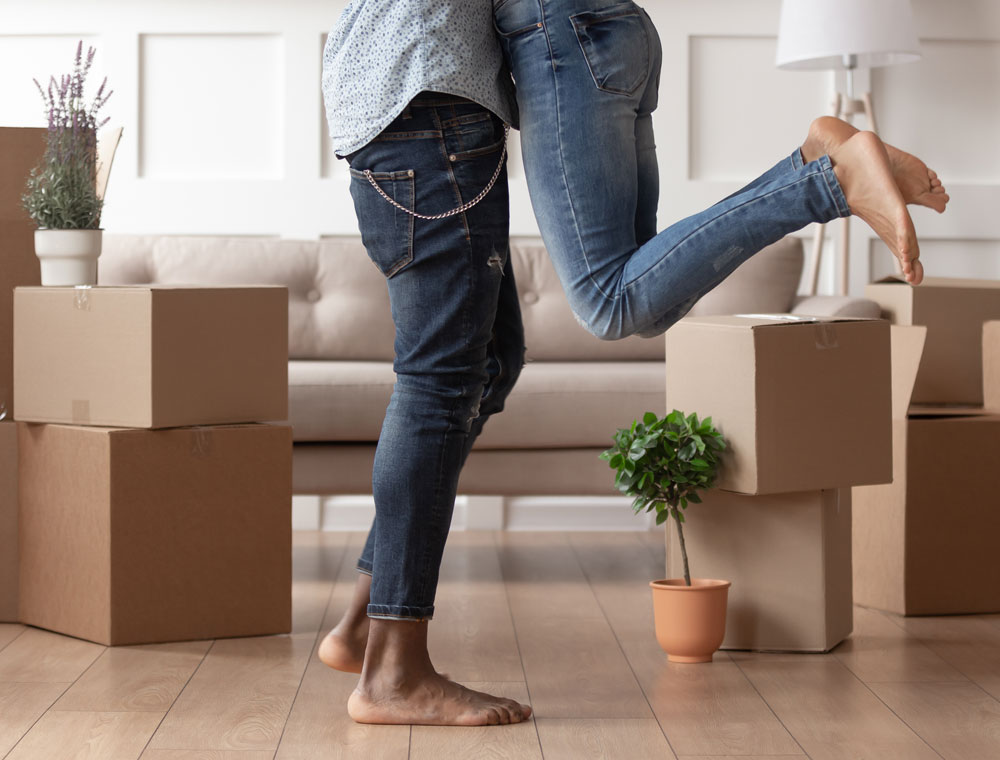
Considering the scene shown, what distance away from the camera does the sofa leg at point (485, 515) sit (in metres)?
3.32

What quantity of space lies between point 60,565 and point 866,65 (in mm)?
2384

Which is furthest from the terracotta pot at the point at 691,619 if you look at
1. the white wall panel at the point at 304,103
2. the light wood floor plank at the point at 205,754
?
the white wall panel at the point at 304,103

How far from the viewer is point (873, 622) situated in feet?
6.84

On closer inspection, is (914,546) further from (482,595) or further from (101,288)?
(101,288)

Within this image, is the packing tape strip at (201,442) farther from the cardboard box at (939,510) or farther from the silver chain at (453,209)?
the cardboard box at (939,510)

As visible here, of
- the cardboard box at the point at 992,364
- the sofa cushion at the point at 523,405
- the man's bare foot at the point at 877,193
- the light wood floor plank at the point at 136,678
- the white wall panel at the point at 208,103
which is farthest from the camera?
the white wall panel at the point at 208,103

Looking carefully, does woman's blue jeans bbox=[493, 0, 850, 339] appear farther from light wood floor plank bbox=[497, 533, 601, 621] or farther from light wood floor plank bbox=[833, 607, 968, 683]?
light wood floor plank bbox=[497, 533, 601, 621]

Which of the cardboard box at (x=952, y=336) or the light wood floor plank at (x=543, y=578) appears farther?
the cardboard box at (x=952, y=336)

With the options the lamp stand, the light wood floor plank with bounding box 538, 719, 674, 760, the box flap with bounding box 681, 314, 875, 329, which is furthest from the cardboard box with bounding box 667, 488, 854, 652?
the lamp stand

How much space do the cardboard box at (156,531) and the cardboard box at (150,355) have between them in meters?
0.04

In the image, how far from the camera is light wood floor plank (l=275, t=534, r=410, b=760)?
1392 mm

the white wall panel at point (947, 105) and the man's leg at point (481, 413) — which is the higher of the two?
Answer: the white wall panel at point (947, 105)

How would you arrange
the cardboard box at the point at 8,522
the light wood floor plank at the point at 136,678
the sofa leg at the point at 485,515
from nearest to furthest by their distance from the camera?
the light wood floor plank at the point at 136,678 → the cardboard box at the point at 8,522 → the sofa leg at the point at 485,515

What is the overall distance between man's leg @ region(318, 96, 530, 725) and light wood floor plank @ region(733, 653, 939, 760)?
364 millimetres
